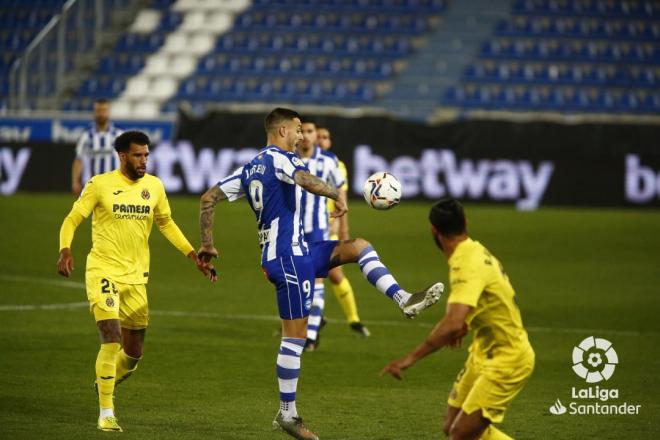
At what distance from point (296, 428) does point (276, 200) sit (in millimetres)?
1491

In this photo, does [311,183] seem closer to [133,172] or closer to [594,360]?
[133,172]

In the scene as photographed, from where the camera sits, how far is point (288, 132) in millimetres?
7832

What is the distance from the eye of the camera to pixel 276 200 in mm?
7719

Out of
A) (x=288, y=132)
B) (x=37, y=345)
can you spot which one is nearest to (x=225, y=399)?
(x=288, y=132)

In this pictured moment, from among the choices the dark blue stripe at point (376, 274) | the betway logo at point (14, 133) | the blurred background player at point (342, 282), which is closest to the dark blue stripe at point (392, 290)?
the dark blue stripe at point (376, 274)

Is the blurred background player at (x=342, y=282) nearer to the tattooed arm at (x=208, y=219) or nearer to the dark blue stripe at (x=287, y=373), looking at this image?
the tattooed arm at (x=208, y=219)

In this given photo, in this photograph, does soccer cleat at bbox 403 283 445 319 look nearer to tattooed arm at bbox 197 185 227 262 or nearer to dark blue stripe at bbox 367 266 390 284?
dark blue stripe at bbox 367 266 390 284

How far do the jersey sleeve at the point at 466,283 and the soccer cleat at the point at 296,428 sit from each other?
187 centimetres

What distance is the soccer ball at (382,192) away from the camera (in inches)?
327

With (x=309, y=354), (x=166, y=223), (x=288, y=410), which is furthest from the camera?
(x=309, y=354)

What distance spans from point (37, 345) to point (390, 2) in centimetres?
2526

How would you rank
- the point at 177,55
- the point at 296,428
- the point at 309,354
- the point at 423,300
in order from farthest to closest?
the point at 177,55 → the point at 309,354 → the point at 296,428 → the point at 423,300

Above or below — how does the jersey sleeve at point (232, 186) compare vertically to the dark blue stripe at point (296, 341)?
above

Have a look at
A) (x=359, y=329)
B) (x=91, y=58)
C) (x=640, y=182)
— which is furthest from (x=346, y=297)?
(x=91, y=58)
